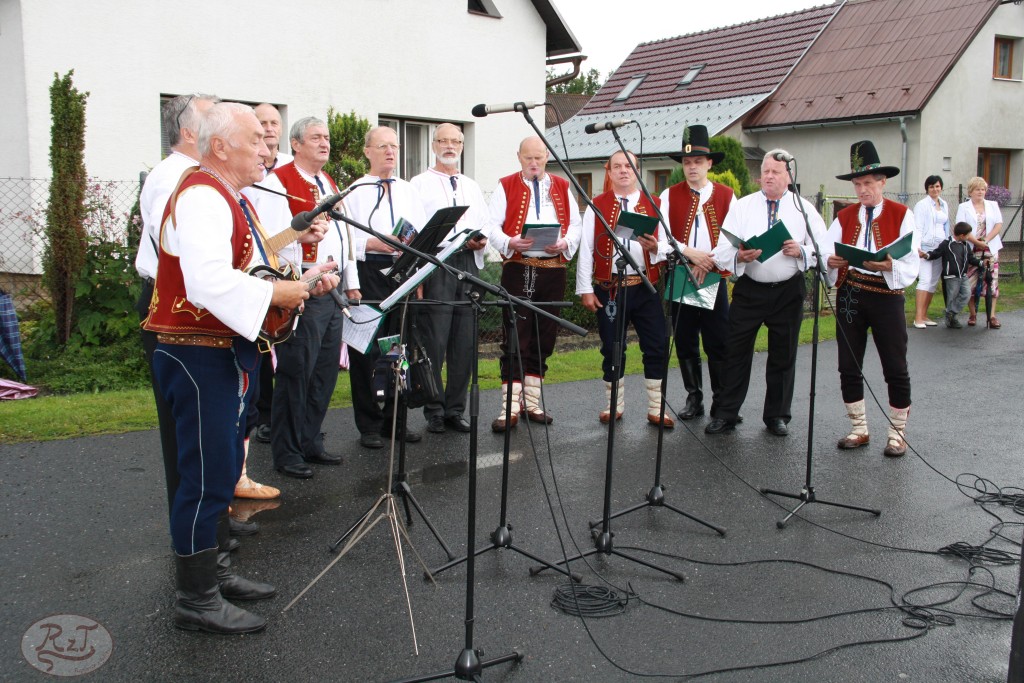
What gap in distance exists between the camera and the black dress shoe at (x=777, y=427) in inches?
289

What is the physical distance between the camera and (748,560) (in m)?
4.86

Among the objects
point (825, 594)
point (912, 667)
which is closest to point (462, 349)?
point (825, 594)

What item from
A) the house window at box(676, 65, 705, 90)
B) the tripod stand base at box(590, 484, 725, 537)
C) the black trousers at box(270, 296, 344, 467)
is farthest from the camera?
the house window at box(676, 65, 705, 90)

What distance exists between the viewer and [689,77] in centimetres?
2780

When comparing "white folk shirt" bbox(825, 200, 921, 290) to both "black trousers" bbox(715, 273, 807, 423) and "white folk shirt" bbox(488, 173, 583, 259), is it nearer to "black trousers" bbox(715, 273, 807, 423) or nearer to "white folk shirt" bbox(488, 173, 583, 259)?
"black trousers" bbox(715, 273, 807, 423)

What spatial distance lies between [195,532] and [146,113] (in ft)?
32.3

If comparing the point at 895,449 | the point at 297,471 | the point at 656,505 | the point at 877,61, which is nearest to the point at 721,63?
the point at 877,61

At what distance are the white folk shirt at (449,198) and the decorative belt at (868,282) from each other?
2720 mm

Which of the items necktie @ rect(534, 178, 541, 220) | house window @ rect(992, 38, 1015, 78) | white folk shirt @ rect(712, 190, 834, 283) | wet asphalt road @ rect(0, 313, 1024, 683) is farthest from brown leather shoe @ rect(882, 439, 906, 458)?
house window @ rect(992, 38, 1015, 78)

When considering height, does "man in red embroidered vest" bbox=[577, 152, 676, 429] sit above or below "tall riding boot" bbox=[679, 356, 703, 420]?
above

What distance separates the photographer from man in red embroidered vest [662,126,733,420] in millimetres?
7355

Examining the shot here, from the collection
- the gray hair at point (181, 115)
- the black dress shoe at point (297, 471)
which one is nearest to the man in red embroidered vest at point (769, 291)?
the black dress shoe at point (297, 471)

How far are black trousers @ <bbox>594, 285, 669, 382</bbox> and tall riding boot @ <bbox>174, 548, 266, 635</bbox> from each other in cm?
392

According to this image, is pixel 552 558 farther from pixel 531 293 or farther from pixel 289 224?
pixel 531 293
